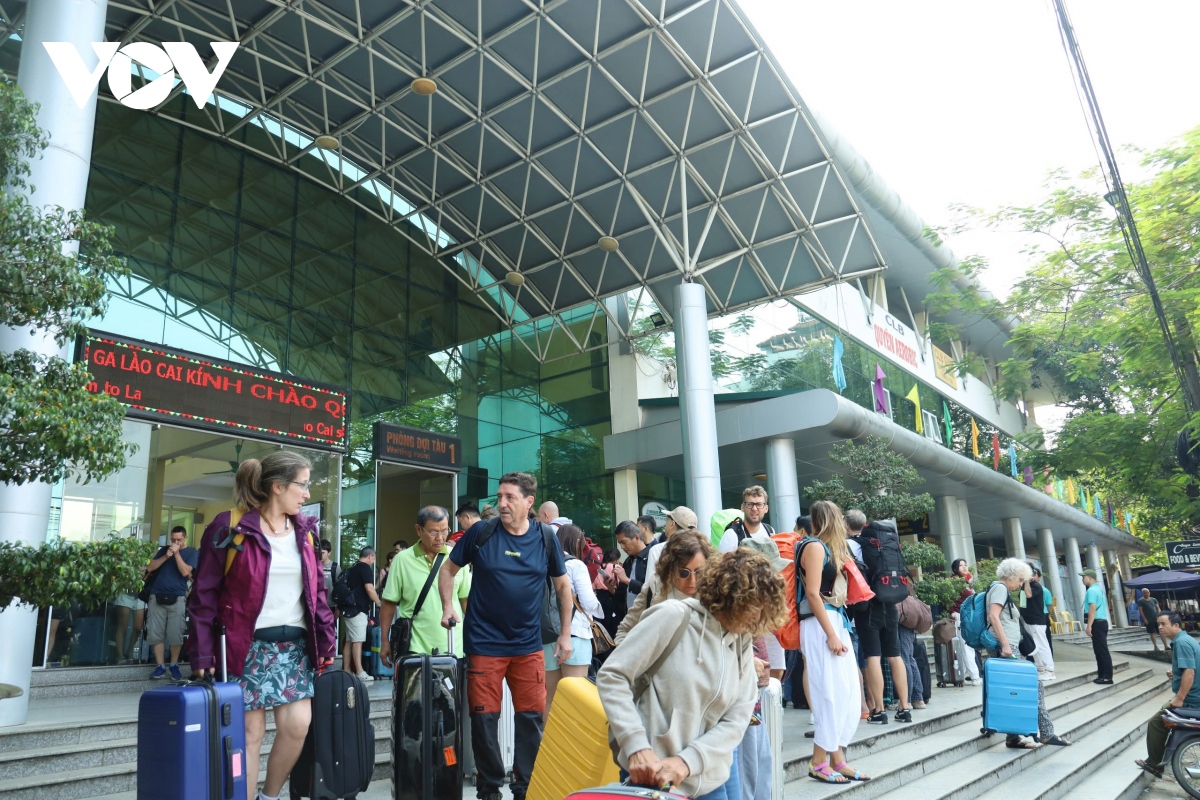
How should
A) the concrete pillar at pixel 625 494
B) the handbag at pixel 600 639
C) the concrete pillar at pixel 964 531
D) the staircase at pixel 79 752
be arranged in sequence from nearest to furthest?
the staircase at pixel 79 752 → the handbag at pixel 600 639 → the concrete pillar at pixel 625 494 → the concrete pillar at pixel 964 531

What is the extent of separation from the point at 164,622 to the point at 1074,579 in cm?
3887

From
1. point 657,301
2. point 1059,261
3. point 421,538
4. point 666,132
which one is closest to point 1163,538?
point 1059,261

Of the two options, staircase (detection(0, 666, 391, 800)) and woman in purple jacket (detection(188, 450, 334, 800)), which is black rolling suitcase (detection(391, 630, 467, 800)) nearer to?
woman in purple jacket (detection(188, 450, 334, 800))

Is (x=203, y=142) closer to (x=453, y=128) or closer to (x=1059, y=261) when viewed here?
(x=453, y=128)

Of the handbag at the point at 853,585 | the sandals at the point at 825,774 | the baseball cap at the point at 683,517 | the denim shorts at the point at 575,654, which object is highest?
the baseball cap at the point at 683,517

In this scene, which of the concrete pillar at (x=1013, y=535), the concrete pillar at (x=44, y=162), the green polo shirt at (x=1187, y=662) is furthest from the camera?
the concrete pillar at (x=1013, y=535)

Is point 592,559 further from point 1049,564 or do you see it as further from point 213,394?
point 1049,564

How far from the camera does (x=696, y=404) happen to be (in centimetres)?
1605

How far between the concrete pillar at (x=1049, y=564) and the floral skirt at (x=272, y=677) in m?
34.2

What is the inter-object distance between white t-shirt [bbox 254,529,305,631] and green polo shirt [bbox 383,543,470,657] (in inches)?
55.4

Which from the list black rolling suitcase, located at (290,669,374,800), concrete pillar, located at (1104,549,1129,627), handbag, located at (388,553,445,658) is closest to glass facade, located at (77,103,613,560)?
handbag, located at (388,553,445,658)

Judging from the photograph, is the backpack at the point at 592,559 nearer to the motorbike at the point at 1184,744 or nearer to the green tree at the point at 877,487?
the motorbike at the point at 1184,744

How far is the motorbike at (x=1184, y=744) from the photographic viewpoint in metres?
7.62

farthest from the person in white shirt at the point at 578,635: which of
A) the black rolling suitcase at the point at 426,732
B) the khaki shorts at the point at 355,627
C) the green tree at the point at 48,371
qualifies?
the khaki shorts at the point at 355,627
